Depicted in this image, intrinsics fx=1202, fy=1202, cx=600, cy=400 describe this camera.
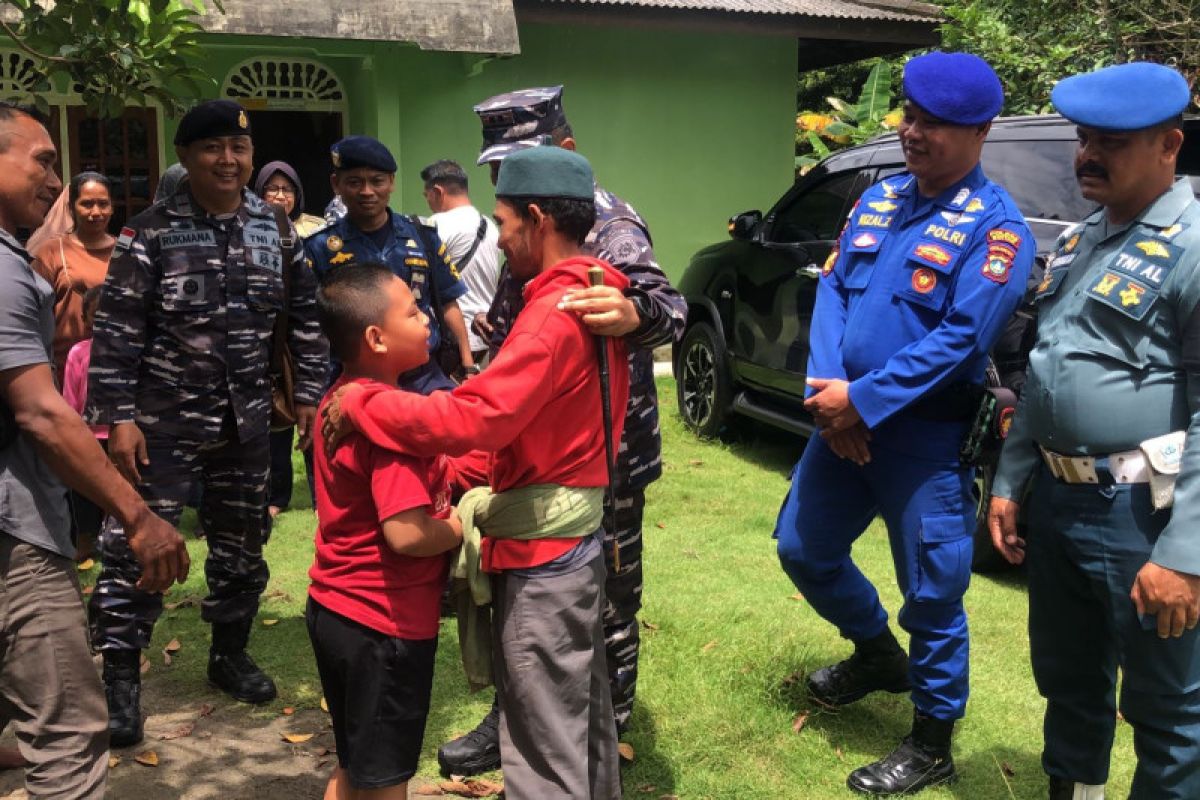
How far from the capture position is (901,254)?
11.7 feet

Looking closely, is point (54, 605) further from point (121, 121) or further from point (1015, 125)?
point (121, 121)

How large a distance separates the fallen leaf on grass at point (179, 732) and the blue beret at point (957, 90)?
10.2 feet

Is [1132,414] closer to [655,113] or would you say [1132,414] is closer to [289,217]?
[289,217]

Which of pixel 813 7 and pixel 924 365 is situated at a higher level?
pixel 813 7

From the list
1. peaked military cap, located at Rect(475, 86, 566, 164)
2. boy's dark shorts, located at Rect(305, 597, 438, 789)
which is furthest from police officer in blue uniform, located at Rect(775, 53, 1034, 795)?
boy's dark shorts, located at Rect(305, 597, 438, 789)

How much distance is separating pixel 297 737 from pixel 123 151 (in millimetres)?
7976

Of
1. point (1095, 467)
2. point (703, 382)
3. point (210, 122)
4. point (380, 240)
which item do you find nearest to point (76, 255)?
point (380, 240)

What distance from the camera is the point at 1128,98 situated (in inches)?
112

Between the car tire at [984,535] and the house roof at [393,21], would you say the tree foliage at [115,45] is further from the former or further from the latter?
the house roof at [393,21]

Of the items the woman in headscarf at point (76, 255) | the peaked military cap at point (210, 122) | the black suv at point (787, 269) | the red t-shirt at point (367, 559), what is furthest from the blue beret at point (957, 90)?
the woman in headscarf at point (76, 255)

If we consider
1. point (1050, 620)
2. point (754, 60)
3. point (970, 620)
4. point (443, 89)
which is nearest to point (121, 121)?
point (443, 89)

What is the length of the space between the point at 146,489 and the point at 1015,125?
13.9 ft

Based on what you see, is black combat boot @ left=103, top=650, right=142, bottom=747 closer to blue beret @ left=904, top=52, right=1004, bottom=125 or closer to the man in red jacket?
the man in red jacket

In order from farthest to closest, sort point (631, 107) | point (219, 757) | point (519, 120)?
point (631, 107)
point (219, 757)
point (519, 120)
